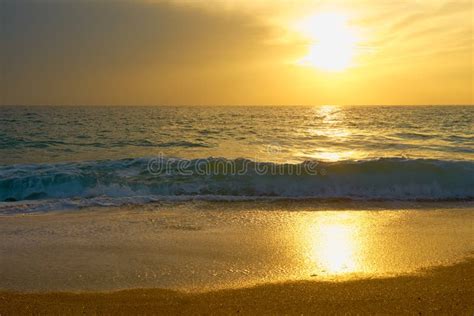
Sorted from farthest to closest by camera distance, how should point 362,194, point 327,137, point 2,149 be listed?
1. point 327,137
2. point 2,149
3. point 362,194

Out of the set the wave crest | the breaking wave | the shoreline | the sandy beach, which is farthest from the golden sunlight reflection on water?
the wave crest

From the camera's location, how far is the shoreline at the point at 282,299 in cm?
407

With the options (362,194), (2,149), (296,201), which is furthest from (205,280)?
(2,149)

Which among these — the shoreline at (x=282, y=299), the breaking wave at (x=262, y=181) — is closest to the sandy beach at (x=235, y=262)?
the shoreline at (x=282, y=299)

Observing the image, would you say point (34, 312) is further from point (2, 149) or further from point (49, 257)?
point (2, 149)

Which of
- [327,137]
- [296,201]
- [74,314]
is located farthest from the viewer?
[327,137]

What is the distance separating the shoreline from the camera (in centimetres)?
407

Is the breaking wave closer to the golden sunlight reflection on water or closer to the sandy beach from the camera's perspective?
the sandy beach

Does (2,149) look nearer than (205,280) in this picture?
No

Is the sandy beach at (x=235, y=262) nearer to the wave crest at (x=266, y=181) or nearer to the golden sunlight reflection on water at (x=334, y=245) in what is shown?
the golden sunlight reflection on water at (x=334, y=245)

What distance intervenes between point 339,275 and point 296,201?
5192 mm

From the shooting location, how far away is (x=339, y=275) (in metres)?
Result: 5.01

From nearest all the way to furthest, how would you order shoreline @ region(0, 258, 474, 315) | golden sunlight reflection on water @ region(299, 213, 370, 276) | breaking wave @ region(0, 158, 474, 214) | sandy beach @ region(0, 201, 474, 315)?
shoreline @ region(0, 258, 474, 315), sandy beach @ region(0, 201, 474, 315), golden sunlight reflection on water @ region(299, 213, 370, 276), breaking wave @ region(0, 158, 474, 214)

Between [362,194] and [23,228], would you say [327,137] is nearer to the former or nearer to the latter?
[362,194]
